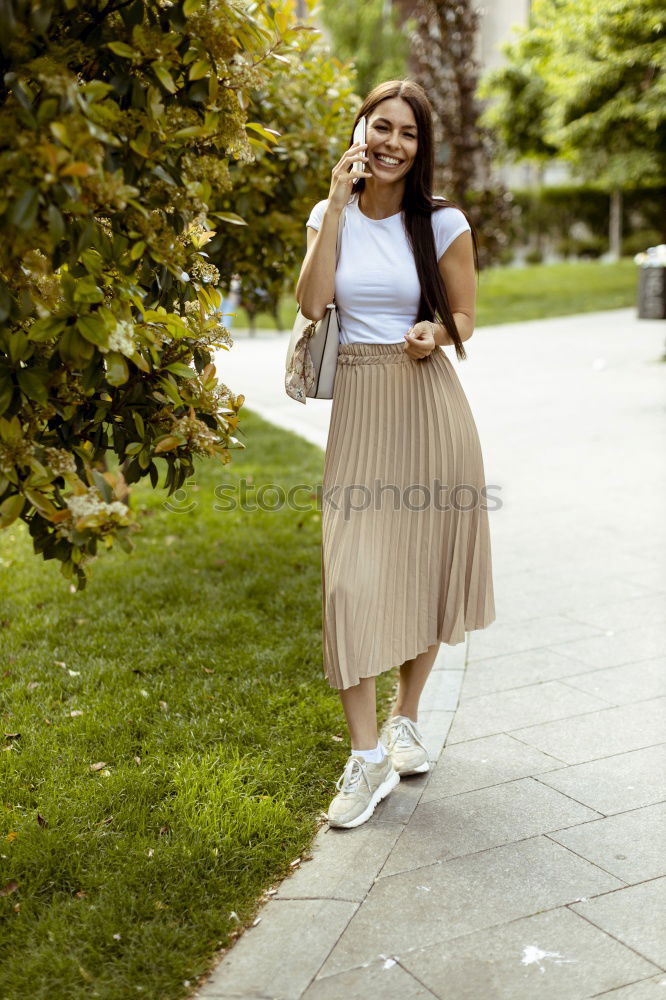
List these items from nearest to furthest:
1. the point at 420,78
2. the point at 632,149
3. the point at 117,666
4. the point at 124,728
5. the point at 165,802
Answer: the point at 165,802
the point at 124,728
the point at 117,666
the point at 420,78
the point at 632,149

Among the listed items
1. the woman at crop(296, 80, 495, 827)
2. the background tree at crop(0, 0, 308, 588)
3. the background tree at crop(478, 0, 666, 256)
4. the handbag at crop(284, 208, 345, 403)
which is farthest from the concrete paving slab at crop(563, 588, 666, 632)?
the background tree at crop(478, 0, 666, 256)

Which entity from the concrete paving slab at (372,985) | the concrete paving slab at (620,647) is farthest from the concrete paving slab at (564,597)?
the concrete paving slab at (372,985)

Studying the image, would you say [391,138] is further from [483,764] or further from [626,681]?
[626,681]

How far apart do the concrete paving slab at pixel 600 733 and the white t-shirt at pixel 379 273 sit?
5.10ft

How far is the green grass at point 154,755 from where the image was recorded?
8.75 feet

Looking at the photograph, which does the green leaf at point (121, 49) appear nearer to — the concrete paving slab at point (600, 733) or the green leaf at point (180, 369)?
the green leaf at point (180, 369)

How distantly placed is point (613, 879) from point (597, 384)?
930 cm

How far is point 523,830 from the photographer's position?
3150 millimetres

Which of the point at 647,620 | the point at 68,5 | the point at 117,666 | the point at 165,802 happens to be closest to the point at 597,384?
the point at 647,620

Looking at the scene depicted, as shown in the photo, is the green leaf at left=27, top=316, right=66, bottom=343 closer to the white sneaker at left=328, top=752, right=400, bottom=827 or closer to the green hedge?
the white sneaker at left=328, top=752, right=400, bottom=827

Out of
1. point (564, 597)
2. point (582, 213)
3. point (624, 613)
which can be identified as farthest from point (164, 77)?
point (582, 213)

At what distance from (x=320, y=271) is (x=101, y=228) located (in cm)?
96

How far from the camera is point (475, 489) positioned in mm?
3332

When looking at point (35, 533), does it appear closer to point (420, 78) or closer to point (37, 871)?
point (37, 871)
